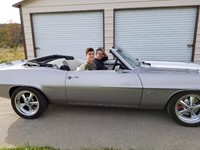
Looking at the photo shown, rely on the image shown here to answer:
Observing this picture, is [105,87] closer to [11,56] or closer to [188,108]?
[188,108]

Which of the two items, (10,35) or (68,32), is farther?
(10,35)

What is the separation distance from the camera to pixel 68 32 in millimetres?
7969

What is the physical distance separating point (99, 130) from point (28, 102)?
4.97 feet

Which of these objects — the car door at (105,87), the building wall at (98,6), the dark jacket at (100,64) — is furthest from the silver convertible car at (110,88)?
the building wall at (98,6)

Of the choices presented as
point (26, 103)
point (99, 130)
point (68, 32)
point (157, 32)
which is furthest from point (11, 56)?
point (99, 130)

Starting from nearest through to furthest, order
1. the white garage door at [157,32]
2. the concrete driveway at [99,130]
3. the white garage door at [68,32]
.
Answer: the concrete driveway at [99,130] < the white garage door at [157,32] < the white garage door at [68,32]

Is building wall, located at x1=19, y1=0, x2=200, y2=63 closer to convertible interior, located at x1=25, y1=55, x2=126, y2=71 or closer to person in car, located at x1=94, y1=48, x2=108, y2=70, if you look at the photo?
convertible interior, located at x1=25, y1=55, x2=126, y2=71

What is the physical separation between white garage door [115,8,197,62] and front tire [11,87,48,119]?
477cm

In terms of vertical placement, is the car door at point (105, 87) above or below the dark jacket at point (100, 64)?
below

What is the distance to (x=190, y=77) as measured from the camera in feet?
10.1

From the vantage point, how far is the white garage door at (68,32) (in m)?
7.68

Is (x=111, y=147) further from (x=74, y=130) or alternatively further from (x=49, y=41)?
(x=49, y=41)

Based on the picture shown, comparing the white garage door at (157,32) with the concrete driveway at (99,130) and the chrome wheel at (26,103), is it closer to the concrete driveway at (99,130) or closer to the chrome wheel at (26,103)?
the concrete driveway at (99,130)


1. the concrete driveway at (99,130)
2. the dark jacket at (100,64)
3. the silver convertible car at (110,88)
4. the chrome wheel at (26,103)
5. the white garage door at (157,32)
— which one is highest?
the white garage door at (157,32)
